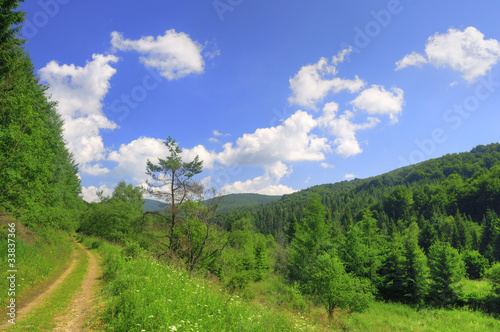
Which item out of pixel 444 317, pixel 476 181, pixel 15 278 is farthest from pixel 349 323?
pixel 476 181

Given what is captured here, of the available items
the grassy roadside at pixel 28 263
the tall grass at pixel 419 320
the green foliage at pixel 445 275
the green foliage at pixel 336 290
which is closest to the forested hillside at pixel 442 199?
the green foliage at pixel 445 275

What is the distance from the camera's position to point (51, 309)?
8.74m

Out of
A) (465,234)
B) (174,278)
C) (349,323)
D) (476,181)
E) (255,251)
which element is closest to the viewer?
(174,278)

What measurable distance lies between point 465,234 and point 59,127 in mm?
88159

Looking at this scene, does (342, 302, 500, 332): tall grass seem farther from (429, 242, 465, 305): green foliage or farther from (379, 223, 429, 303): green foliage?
(379, 223, 429, 303): green foliage

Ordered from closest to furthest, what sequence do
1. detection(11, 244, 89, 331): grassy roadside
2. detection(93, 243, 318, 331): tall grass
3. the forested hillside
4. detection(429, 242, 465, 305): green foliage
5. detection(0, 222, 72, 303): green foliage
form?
detection(93, 243, 318, 331): tall grass < detection(11, 244, 89, 331): grassy roadside < detection(0, 222, 72, 303): green foliage < detection(429, 242, 465, 305): green foliage < the forested hillside

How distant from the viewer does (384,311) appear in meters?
30.2

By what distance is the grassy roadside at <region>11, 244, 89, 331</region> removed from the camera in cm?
704

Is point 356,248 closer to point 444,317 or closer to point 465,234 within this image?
point 444,317

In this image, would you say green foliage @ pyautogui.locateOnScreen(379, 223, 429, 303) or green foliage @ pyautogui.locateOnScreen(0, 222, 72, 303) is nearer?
green foliage @ pyautogui.locateOnScreen(0, 222, 72, 303)

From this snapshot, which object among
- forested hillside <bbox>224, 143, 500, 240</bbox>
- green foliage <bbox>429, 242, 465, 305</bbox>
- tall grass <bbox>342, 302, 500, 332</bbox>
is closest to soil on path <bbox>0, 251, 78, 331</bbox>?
tall grass <bbox>342, 302, 500, 332</bbox>

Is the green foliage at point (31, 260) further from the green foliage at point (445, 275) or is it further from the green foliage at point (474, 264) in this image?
the green foliage at point (474, 264)

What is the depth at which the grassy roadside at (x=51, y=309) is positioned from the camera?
7035 millimetres

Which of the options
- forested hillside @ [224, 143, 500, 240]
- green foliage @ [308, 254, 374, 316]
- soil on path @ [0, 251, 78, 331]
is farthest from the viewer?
forested hillside @ [224, 143, 500, 240]
